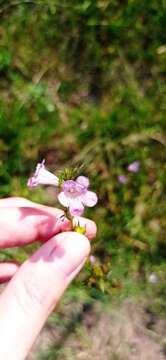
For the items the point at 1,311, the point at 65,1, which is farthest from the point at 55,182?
the point at 65,1

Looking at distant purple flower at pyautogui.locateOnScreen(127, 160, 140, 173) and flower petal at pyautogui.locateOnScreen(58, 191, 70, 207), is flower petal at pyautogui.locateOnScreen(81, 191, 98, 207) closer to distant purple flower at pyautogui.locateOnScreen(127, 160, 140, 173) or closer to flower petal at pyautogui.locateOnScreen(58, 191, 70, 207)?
flower petal at pyautogui.locateOnScreen(58, 191, 70, 207)

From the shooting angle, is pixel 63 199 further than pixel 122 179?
No

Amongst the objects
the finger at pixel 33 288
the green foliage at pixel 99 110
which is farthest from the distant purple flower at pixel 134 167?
the finger at pixel 33 288

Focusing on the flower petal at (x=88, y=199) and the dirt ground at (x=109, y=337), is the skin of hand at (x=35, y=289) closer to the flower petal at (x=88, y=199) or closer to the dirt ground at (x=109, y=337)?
the flower petal at (x=88, y=199)

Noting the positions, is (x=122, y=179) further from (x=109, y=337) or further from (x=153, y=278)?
(x=109, y=337)

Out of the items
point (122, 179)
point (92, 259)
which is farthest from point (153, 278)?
point (122, 179)

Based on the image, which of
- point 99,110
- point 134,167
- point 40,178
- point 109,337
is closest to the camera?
point 40,178
